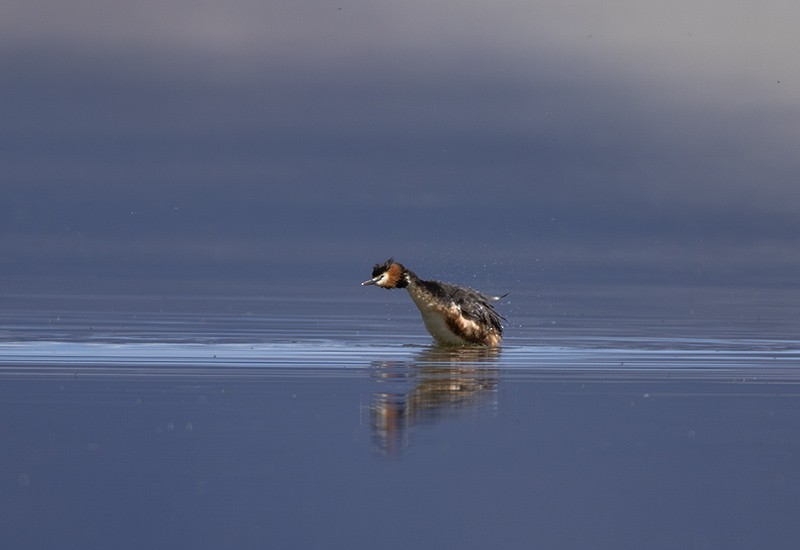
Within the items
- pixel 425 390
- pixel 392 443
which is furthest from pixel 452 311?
pixel 392 443

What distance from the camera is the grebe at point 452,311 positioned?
28.5 meters

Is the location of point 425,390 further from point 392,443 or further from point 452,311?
point 452,311

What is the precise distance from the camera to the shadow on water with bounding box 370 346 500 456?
1648cm

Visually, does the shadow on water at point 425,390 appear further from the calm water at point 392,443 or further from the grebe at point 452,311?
the grebe at point 452,311

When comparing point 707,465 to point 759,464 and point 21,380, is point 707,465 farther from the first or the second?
point 21,380

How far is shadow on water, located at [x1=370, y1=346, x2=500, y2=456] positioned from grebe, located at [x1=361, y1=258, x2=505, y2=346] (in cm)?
138

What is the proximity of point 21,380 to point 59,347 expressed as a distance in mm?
5059

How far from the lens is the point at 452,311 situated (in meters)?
28.6

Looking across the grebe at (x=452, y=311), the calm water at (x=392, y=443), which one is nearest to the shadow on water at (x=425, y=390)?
the calm water at (x=392, y=443)

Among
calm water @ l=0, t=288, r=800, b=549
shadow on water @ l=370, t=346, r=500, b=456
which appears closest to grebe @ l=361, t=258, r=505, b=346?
calm water @ l=0, t=288, r=800, b=549

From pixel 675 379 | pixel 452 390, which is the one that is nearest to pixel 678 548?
pixel 452 390

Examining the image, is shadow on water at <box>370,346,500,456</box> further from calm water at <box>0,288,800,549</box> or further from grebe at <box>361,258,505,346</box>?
grebe at <box>361,258,505,346</box>

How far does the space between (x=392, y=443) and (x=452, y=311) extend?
A: 13259 millimetres

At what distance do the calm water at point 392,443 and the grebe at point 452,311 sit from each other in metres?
0.60
